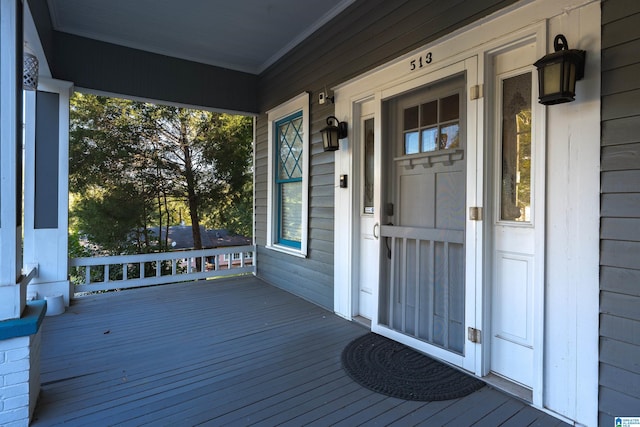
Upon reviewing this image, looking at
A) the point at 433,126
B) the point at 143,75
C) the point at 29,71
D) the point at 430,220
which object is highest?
the point at 143,75

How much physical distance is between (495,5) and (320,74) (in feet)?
6.51

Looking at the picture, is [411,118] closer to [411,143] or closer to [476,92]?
[411,143]

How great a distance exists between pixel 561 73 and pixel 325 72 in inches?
A: 96.6

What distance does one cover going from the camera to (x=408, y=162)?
9.16 ft

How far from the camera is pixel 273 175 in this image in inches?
186

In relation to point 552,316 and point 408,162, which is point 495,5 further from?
point 552,316

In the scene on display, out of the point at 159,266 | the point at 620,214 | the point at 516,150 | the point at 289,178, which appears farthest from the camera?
the point at 159,266

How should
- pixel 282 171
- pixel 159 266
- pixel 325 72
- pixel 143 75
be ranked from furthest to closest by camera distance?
pixel 159 266
pixel 282 171
pixel 143 75
pixel 325 72

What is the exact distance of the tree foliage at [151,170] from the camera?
19.9 ft

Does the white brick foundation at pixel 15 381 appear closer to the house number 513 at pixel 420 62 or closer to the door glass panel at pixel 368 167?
the door glass panel at pixel 368 167

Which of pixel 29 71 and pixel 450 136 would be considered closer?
pixel 450 136

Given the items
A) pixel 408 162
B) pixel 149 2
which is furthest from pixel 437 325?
pixel 149 2

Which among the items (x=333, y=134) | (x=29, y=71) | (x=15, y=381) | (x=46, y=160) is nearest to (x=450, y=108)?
(x=333, y=134)

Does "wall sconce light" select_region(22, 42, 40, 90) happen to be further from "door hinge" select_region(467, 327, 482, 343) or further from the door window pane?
"door hinge" select_region(467, 327, 482, 343)
